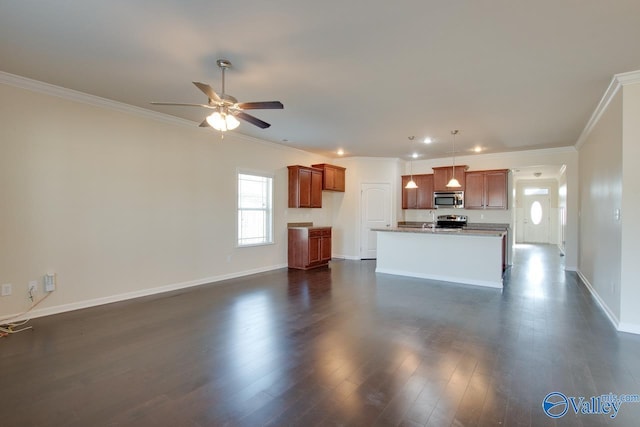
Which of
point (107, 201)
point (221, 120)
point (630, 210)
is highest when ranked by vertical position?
point (221, 120)

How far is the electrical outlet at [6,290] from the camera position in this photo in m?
3.50

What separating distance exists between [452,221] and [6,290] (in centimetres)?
829

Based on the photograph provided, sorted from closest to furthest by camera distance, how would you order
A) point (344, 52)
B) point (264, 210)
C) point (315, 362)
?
point (315, 362) → point (344, 52) → point (264, 210)

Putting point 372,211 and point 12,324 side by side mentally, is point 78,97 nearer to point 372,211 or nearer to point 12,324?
point 12,324

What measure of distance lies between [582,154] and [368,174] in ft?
14.7

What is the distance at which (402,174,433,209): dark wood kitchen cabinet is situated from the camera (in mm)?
8383

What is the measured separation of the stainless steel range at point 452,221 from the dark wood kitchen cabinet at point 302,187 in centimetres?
339

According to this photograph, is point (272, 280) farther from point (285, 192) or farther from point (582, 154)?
point (582, 154)

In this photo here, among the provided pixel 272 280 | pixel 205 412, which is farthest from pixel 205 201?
pixel 205 412

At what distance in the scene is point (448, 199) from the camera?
8.00 meters

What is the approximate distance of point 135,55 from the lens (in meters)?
2.99

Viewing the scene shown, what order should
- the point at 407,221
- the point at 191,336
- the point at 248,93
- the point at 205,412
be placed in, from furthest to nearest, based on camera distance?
the point at 407,221, the point at 248,93, the point at 191,336, the point at 205,412

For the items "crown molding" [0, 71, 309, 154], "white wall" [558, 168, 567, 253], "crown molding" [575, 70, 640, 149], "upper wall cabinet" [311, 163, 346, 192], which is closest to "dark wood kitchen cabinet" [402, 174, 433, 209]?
"upper wall cabinet" [311, 163, 346, 192]

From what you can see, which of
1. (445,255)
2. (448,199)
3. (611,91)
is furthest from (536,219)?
(611,91)
